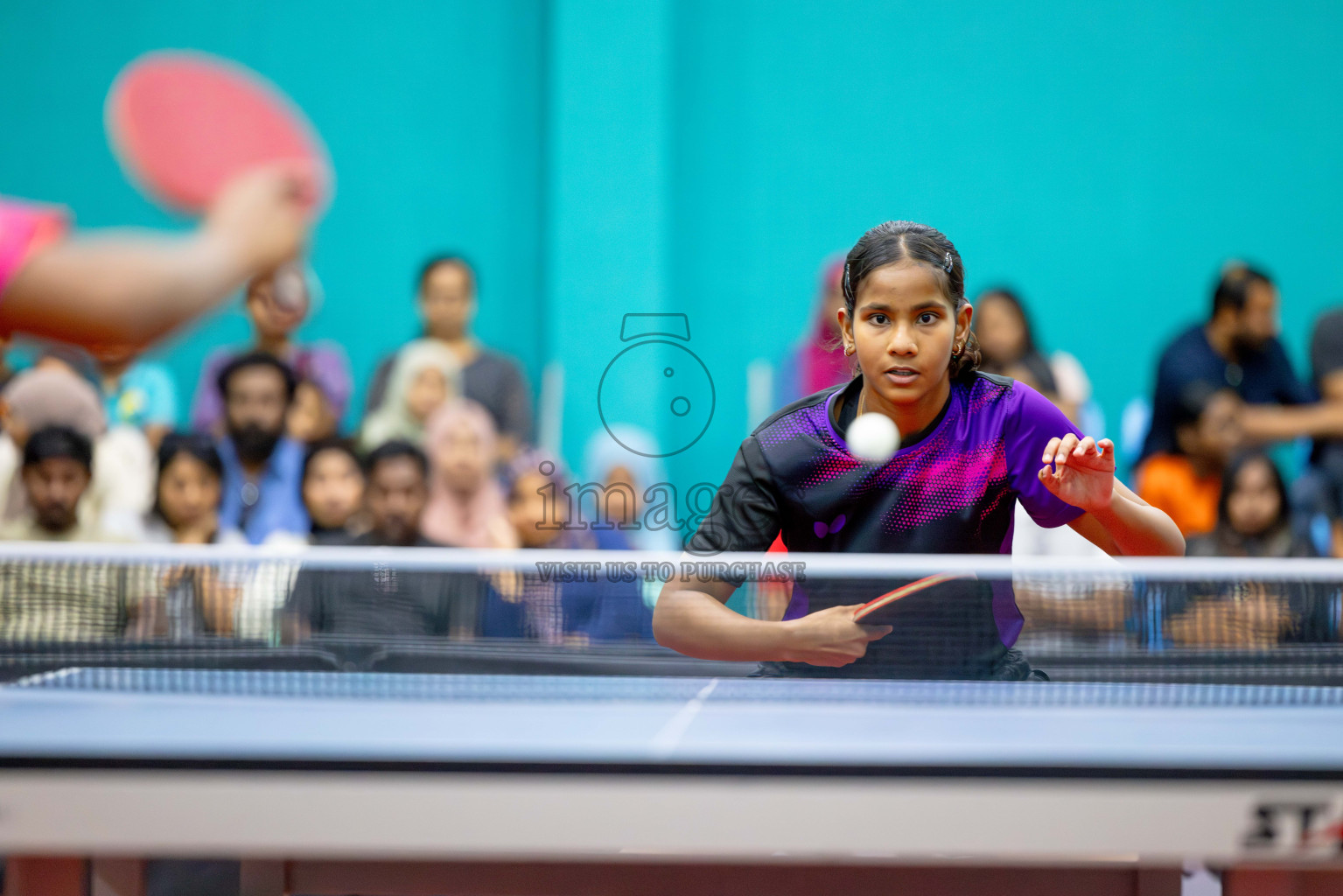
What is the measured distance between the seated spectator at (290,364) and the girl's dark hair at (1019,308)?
1.45 metres

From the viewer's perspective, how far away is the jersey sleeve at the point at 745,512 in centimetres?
144

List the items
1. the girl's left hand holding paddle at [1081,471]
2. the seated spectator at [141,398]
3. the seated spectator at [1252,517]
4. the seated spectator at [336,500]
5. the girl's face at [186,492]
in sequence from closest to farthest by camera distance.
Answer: the girl's left hand holding paddle at [1081,471] < the seated spectator at [1252,517] < the seated spectator at [336,500] < the girl's face at [186,492] < the seated spectator at [141,398]

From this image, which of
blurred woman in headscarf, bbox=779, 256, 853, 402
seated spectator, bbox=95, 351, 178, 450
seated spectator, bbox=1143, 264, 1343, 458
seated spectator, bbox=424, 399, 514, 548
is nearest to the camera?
blurred woman in headscarf, bbox=779, 256, 853, 402

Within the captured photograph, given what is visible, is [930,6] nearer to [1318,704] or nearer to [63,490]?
[1318,704]

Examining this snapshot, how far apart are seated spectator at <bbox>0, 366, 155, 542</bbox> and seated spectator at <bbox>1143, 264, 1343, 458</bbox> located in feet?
6.81

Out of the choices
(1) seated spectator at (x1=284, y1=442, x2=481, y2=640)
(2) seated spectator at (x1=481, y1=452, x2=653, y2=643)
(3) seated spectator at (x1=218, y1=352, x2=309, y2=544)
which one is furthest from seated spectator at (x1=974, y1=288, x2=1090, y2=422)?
(3) seated spectator at (x1=218, y1=352, x2=309, y2=544)

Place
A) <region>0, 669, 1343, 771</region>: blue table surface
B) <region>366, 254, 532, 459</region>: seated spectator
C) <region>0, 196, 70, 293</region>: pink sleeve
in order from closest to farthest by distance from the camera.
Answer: <region>0, 196, 70, 293</region>: pink sleeve
<region>0, 669, 1343, 771</region>: blue table surface
<region>366, 254, 532, 459</region>: seated spectator

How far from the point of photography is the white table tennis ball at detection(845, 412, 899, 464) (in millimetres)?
1402

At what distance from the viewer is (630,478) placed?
1788 mm

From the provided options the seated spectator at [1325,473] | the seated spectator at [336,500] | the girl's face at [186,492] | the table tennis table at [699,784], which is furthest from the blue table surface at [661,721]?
the girl's face at [186,492]

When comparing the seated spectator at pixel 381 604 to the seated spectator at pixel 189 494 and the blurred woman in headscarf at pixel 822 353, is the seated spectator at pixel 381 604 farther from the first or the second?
the seated spectator at pixel 189 494

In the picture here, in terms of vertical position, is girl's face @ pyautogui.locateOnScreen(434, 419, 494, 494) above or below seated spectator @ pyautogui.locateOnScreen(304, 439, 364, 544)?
above

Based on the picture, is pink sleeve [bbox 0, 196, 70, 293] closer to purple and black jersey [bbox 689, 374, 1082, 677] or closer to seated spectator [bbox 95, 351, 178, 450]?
purple and black jersey [bbox 689, 374, 1082, 677]

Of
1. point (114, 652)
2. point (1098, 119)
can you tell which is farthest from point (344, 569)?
point (1098, 119)
